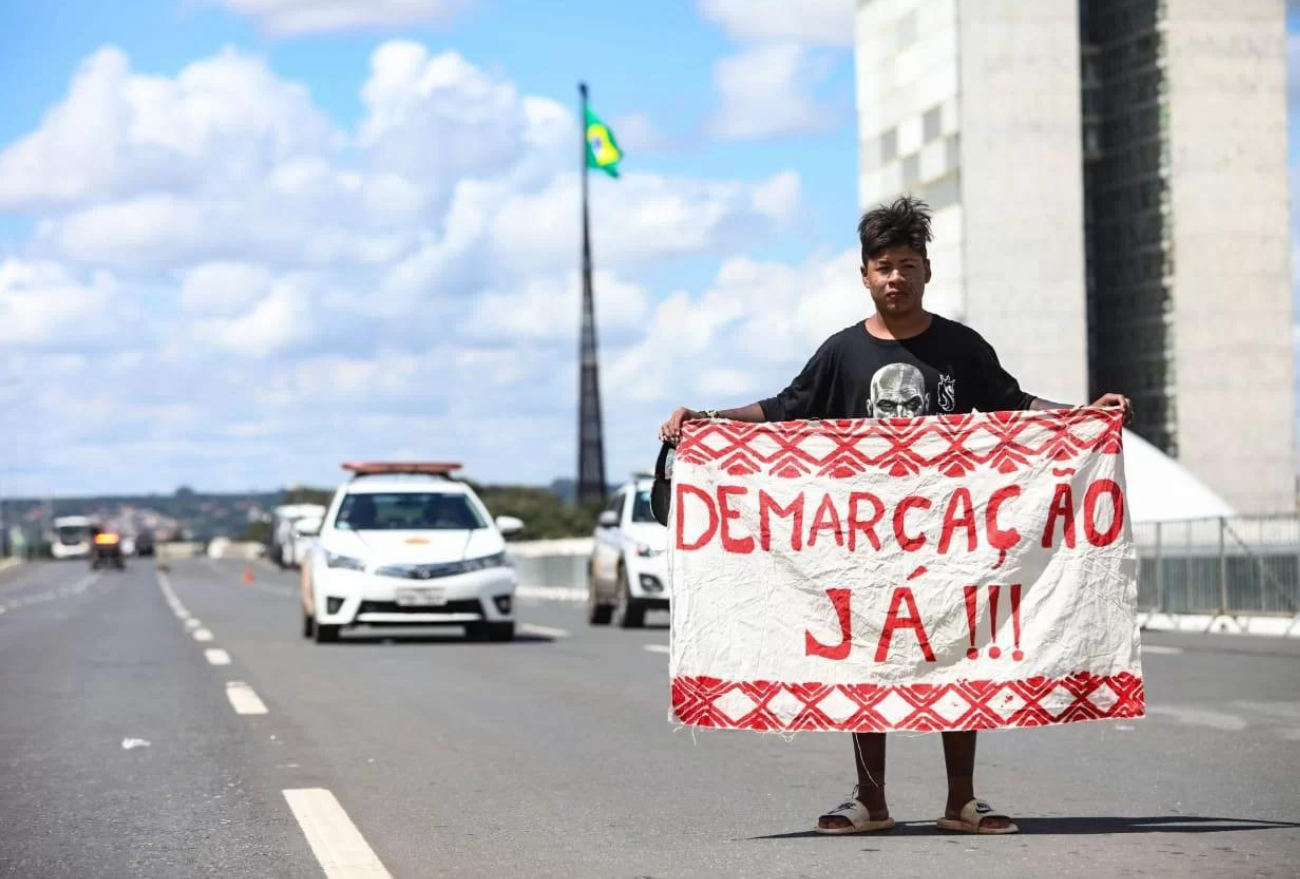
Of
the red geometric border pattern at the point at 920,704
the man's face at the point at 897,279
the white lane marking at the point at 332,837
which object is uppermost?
the man's face at the point at 897,279

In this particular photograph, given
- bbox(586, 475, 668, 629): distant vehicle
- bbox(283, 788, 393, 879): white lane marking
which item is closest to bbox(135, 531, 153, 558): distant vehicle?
bbox(586, 475, 668, 629): distant vehicle

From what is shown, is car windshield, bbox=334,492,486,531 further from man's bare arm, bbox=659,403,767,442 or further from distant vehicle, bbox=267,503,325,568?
distant vehicle, bbox=267,503,325,568

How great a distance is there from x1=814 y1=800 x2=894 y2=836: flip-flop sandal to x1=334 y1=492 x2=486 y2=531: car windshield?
1490 centimetres

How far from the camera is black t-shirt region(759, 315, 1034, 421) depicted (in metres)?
7.52

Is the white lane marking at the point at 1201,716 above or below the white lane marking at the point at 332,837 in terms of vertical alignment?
below

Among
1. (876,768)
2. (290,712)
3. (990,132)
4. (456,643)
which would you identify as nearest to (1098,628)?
(876,768)

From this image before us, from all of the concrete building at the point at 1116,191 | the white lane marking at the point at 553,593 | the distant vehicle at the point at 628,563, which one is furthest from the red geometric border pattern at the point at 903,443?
the concrete building at the point at 1116,191

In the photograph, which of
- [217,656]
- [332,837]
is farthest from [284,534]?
[332,837]

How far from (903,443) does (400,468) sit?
16665 millimetres

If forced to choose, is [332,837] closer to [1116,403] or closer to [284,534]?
[1116,403]

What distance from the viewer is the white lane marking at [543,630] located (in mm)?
24717

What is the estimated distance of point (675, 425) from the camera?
7.61 meters

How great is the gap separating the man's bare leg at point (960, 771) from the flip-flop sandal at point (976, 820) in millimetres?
11

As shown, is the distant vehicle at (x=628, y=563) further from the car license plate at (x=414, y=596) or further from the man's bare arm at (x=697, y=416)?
the man's bare arm at (x=697, y=416)
